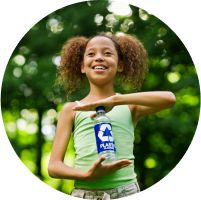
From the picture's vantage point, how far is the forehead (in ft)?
7.34

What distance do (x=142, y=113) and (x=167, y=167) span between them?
3.76ft

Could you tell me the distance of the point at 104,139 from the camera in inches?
79.8

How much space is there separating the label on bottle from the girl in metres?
0.06

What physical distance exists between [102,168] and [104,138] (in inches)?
5.0

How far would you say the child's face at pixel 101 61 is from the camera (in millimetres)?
2209

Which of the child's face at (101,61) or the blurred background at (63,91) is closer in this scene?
the child's face at (101,61)

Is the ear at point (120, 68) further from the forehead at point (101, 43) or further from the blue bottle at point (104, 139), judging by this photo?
the blue bottle at point (104, 139)

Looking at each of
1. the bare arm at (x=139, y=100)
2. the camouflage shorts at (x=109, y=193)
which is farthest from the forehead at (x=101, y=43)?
the camouflage shorts at (x=109, y=193)

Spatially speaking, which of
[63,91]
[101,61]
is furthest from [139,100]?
[63,91]

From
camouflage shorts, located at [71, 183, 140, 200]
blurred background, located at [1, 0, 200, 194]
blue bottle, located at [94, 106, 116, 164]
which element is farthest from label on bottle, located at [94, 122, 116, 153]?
blurred background, located at [1, 0, 200, 194]

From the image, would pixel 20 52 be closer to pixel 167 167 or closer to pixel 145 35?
pixel 145 35

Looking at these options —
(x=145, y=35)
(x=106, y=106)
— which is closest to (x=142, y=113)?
(x=106, y=106)

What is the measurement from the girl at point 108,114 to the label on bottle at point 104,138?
0.20 ft

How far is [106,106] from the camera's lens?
2.10 m
